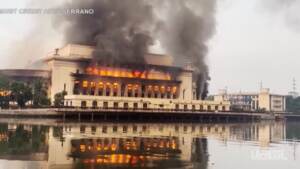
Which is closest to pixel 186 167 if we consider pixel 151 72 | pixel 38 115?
pixel 38 115

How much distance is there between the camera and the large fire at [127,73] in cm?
11744

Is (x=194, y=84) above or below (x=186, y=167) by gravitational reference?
above

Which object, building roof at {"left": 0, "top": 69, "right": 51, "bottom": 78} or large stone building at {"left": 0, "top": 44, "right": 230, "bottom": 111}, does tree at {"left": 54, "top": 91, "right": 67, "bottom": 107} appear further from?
building roof at {"left": 0, "top": 69, "right": 51, "bottom": 78}

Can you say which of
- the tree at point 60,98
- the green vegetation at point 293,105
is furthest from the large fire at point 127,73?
the green vegetation at point 293,105

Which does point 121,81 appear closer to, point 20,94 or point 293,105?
point 20,94

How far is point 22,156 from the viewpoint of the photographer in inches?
1120

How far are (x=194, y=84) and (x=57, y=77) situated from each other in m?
39.0

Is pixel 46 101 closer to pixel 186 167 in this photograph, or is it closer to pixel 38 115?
pixel 38 115

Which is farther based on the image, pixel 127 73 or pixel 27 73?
pixel 27 73

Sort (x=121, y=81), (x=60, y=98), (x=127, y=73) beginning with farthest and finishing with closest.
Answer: (x=127, y=73)
(x=121, y=81)
(x=60, y=98)

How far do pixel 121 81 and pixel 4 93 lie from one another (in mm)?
29124

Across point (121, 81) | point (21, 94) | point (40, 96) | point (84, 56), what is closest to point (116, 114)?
point (21, 94)

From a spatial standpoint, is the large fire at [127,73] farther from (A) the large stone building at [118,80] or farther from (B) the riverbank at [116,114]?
(B) the riverbank at [116,114]

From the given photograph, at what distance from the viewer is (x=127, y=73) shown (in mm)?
122625
